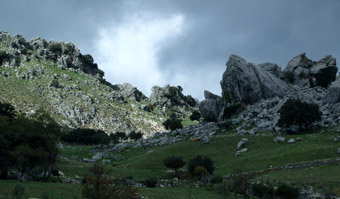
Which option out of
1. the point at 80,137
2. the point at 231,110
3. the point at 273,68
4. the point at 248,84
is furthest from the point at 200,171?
the point at 273,68

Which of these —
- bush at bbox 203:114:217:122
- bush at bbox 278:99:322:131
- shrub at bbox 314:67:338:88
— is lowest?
bush at bbox 278:99:322:131

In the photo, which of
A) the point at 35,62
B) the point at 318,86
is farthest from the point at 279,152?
the point at 35,62

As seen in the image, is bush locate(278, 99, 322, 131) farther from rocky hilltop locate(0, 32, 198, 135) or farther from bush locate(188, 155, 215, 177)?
rocky hilltop locate(0, 32, 198, 135)

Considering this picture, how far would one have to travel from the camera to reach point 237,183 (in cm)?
2928

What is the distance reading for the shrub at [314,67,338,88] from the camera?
11232 centimetres

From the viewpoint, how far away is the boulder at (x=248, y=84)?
10344 cm

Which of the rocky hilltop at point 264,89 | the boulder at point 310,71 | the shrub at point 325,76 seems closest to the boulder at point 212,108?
the rocky hilltop at point 264,89

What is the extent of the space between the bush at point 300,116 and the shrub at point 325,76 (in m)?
55.7

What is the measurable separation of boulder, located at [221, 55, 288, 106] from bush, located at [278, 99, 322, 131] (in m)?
36.8

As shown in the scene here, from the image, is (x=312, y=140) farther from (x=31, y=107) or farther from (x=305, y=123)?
(x=31, y=107)

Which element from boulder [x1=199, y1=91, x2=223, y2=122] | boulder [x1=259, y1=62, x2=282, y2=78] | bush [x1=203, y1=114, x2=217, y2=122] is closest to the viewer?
bush [x1=203, y1=114, x2=217, y2=122]

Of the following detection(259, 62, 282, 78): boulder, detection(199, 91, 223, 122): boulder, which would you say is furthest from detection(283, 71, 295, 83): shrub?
detection(199, 91, 223, 122): boulder

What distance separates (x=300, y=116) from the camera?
2515 inches

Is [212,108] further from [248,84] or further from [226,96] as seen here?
[248,84]
